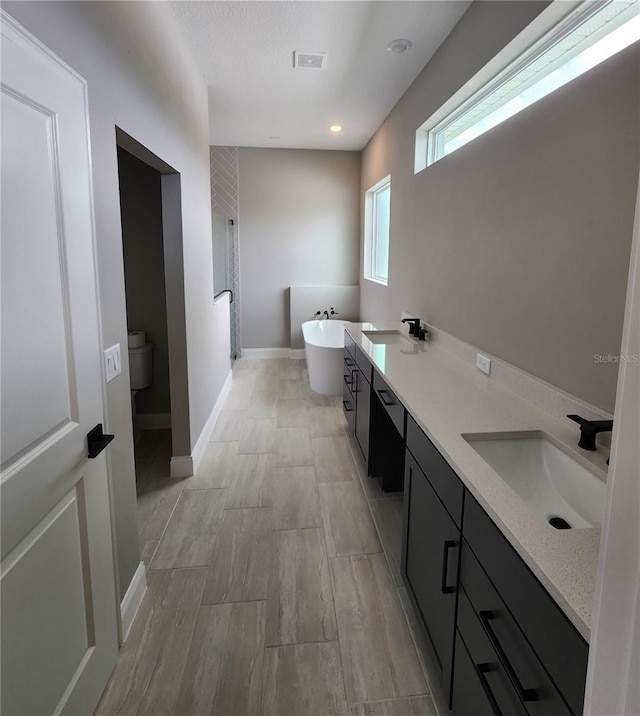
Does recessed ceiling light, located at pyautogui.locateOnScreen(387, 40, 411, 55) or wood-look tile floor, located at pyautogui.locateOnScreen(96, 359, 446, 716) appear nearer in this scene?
wood-look tile floor, located at pyautogui.locateOnScreen(96, 359, 446, 716)

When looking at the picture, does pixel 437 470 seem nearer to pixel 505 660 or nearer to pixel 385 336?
pixel 505 660

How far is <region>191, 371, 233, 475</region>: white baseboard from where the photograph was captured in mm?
→ 2980

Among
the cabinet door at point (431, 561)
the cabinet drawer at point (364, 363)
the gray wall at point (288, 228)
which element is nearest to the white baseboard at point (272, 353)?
the gray wall at point (288, 228)

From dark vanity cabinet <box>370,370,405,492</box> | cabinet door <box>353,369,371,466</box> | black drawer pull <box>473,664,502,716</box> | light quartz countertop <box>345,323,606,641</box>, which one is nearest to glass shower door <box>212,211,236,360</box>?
cabinet door <box>353,369,371,466</box>

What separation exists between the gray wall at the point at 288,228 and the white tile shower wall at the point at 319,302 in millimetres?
146

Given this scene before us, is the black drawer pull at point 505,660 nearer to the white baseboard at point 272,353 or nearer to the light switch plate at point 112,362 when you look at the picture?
the light switch plate at point 112,362

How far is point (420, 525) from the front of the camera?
62.5 inches

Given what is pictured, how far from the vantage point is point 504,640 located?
0.96m

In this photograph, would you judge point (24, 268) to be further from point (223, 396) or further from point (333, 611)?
point (223, 396)

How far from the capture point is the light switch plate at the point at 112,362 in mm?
1517

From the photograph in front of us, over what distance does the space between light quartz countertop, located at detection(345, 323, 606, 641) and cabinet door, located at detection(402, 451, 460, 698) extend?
7.9 inches

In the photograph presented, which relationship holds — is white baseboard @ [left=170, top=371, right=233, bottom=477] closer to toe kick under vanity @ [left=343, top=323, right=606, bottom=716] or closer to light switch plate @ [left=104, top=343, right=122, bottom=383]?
light switch plate @ [left=104, top=343, right=122, bottom=383]

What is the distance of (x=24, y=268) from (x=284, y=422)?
3.00m

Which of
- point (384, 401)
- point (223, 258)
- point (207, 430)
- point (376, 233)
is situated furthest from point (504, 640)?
point (376, 233)
